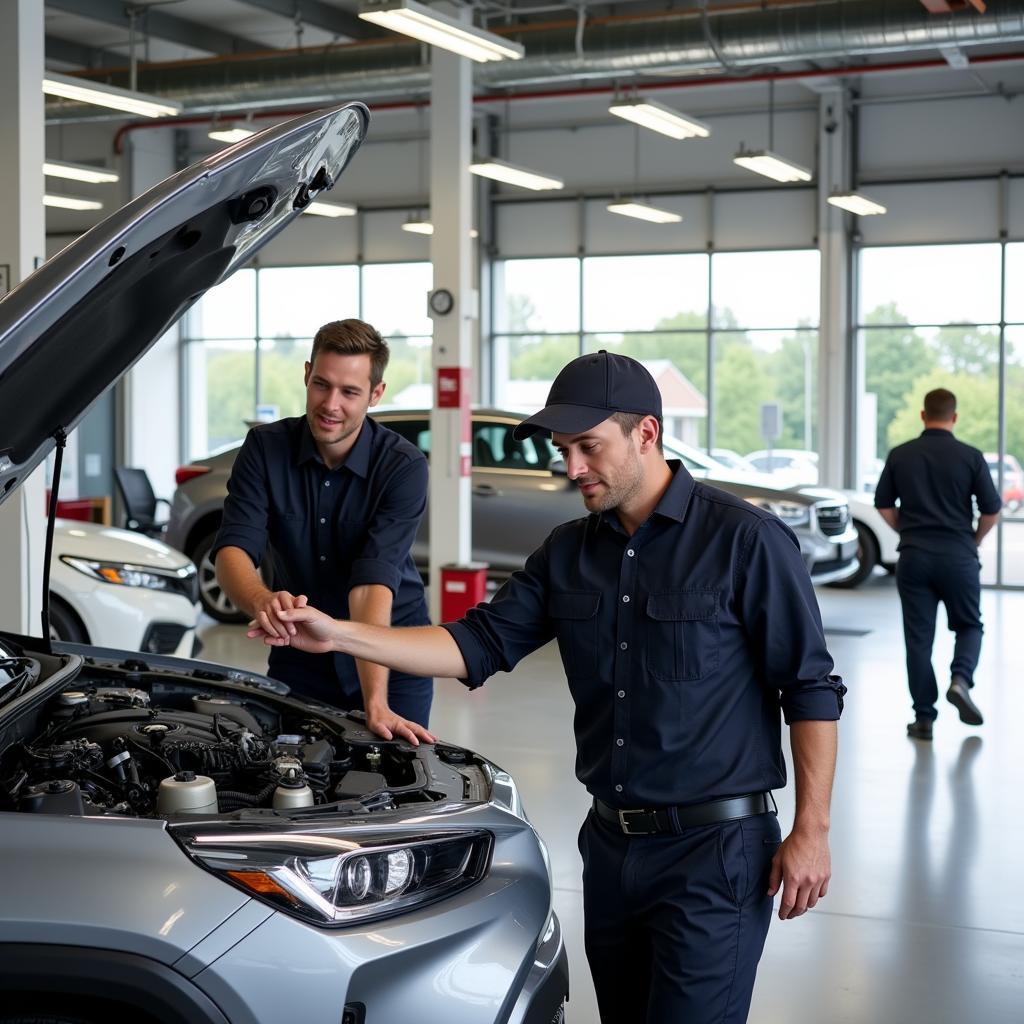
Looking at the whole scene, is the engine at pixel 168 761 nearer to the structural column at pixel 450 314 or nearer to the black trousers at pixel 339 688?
the black trousers at pixel 339 688

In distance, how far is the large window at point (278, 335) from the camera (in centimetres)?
1662

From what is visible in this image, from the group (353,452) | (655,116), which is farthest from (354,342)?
(655,116)

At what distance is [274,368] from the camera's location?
56.9 feet

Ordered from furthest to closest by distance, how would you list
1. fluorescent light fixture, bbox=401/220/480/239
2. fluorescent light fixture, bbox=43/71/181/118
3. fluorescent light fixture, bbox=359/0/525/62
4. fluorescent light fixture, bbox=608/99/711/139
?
1. fluorescent light fixture, bbox=401/220/480/239
2. fluorescent light fixture, bbox=608/99/711/139
3. fluorescent light fixture, bbox=43/71/181/118
4. fluorescent light fixture, bbox=359/0/525/62

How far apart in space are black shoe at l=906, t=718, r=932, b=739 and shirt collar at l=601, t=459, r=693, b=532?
15.7 ft

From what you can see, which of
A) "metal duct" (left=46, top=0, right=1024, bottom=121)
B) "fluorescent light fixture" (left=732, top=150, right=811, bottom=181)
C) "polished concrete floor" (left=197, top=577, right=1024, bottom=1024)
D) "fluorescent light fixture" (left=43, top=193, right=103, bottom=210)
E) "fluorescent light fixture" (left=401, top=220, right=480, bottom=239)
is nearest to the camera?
"polished concrete floor" (left=197, top=577, right=1024, bottom=1024)

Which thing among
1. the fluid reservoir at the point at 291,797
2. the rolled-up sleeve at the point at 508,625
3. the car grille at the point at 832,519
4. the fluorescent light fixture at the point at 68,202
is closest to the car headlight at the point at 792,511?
the car grille at the point at 832,519

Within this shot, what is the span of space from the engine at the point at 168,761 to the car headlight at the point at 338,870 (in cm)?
22

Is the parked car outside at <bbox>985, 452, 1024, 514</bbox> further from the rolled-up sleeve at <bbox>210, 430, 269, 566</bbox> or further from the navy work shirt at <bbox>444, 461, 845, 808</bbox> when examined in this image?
the navy work shirt at <bbox>444, 461, 845, 808</bbox>

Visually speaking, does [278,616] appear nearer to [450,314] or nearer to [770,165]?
[450,314]

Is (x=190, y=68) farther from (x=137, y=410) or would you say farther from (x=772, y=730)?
(x=772, y=730)

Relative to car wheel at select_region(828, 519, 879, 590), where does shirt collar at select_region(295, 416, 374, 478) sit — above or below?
above

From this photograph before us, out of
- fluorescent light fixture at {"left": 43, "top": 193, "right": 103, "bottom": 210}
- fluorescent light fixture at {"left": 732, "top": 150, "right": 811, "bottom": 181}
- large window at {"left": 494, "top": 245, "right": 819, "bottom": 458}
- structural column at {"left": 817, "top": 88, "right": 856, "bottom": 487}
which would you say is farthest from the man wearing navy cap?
fluorescent light fixture at {"left": 43, "top": 193, "right": 103, "bottom": 210}

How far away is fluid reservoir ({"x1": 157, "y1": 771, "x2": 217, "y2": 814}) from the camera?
232 centimetres
